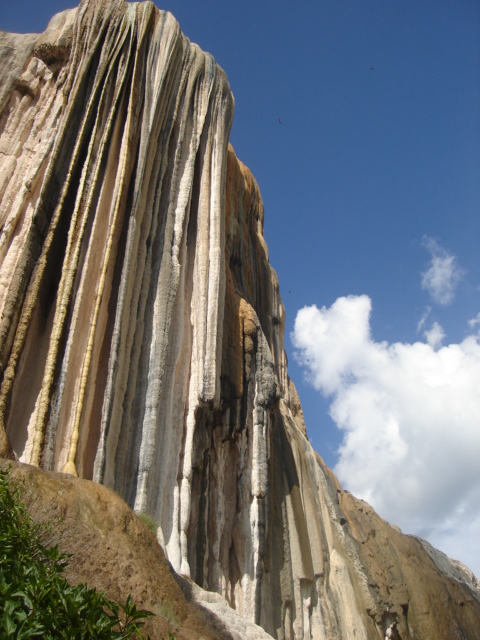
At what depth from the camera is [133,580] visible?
19.9 feet

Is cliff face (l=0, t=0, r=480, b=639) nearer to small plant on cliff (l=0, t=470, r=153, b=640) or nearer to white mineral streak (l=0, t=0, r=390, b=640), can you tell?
white mineral streak (l=0, t=0, r=390, b=640)

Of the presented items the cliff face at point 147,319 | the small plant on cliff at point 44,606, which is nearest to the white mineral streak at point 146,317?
the cliff face at point 147,319

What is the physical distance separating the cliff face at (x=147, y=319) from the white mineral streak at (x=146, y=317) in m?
0.04

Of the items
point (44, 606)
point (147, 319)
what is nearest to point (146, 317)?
point (147, 319)

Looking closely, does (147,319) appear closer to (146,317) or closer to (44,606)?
(146,317)

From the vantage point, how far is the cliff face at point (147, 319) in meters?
10.8

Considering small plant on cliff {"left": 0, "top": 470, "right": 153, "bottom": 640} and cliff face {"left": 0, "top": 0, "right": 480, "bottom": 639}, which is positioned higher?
cliff face {"left": 0, "top": 0, "right": 480, "bottom": 639}

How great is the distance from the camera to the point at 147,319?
1288 centimetres

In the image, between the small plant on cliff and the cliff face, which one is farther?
the cliff face

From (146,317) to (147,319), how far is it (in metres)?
0.06

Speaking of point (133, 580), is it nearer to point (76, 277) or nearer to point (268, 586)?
point (76, 277)

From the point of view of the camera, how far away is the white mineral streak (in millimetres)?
10758

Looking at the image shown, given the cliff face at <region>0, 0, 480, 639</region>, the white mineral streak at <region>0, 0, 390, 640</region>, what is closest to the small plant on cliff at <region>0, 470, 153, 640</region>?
the white mineral streak at <region>0, 0, 390, 640</region>

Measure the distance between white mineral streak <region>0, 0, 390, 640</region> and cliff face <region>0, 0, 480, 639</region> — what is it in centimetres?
4
